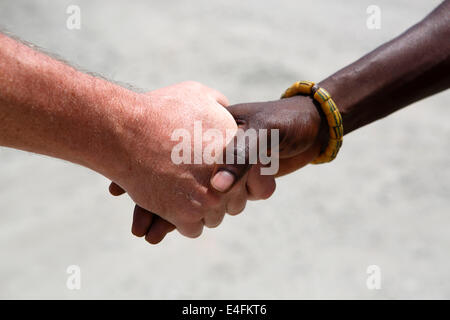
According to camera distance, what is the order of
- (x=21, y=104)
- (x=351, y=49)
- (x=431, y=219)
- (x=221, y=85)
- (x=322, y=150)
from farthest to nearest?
(x=351, y=49), (x=221, y=85), (x=431, y=219), (x=322, y=150), (x=21, y=104)

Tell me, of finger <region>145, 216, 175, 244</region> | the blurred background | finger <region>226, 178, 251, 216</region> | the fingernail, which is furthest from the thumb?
the blurred background

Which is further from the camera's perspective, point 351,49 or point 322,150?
point 351,49

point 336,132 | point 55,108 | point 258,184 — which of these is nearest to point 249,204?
point 258,184

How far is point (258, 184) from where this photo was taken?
148cm

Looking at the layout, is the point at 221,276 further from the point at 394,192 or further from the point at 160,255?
the point at 394,192

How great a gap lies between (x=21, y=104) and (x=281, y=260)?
1083 millimetres

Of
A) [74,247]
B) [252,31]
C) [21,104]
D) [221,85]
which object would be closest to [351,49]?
[252,31]

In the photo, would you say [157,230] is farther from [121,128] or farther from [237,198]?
[121,128]

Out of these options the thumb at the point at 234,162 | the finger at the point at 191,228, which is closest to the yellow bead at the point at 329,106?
the thumb at the point at 234,162

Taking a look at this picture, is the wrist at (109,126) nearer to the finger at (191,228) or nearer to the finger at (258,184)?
the finger at (191,228)

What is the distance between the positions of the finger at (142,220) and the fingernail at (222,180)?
271 millimetres

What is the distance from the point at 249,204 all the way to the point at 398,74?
89cm

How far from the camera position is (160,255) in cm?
192

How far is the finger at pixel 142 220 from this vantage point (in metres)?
1.47
